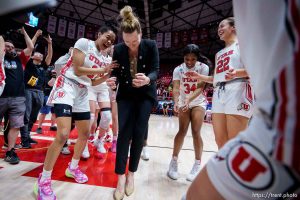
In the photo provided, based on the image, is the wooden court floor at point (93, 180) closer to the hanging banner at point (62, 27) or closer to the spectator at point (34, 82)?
the spectator at point (34, 82)

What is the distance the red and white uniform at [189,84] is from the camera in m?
2.44

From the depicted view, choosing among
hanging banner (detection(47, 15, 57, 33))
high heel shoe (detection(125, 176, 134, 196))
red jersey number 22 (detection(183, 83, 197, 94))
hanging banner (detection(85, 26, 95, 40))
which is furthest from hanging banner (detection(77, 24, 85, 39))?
high heel shoe (detection(125, 176, 134, 196))

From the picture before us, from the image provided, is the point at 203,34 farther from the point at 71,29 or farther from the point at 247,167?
the point at 247,167

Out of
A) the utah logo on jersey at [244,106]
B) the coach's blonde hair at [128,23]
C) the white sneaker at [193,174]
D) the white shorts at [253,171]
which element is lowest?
the white sneaker at [193,174]

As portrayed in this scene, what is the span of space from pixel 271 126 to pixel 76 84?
1.81 meters

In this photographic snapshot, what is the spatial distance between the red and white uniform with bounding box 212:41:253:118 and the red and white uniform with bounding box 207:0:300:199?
4.28 feet

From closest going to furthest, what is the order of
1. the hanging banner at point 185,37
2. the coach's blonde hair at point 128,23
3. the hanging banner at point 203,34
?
the coach's blonde hair at point 128,23
the hanging banner at point 203,34
the hanging banner at point 185,37

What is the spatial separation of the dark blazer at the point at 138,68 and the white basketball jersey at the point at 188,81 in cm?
75

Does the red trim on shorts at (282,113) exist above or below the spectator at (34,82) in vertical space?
below

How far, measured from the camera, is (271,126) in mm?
454

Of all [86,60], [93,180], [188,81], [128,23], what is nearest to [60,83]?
[86,60]

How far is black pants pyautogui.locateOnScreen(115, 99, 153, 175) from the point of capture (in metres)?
1.82

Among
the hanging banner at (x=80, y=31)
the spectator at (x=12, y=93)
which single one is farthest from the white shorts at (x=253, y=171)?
the hanging banner at (x=80, y=31)

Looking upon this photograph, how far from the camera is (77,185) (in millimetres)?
1906
